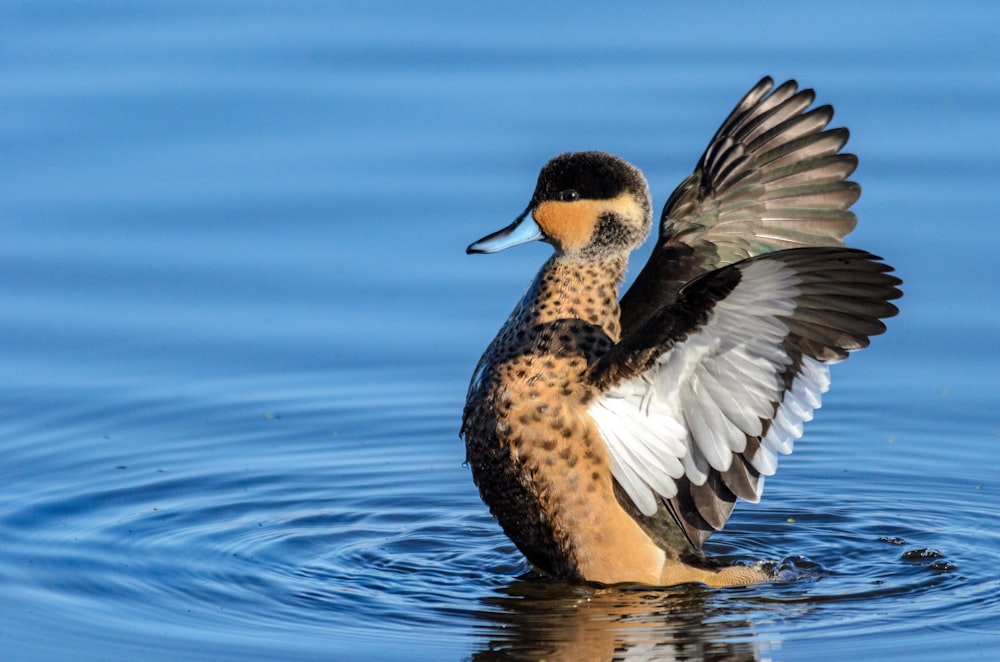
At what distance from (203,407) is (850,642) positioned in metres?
3.70

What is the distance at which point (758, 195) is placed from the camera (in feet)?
26.8

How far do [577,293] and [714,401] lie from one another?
0.77 meters

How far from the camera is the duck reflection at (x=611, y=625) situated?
659 centimetres

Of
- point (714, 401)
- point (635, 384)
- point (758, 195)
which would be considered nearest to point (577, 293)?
point (635, 384)

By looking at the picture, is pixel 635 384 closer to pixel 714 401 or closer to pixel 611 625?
pixel 714 401

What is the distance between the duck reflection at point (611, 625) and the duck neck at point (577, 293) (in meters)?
0.99

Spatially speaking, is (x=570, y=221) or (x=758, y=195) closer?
(x=570, y=221)

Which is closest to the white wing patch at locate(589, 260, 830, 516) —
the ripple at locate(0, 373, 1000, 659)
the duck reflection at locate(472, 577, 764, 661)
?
the duck reflection at locate(472, 577, 764, 661)

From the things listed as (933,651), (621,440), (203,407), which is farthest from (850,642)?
(203,407)

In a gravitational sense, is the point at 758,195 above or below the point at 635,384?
above

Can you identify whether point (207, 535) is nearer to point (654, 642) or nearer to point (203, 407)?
point (203, 407)

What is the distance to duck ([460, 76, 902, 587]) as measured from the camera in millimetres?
6547

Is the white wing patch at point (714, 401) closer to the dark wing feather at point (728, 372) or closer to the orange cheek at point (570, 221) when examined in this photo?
the dark wing feather at point (728, 372)

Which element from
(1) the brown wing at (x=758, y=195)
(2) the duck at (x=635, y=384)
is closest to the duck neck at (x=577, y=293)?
(2) the duck at (x=635, y=384)
